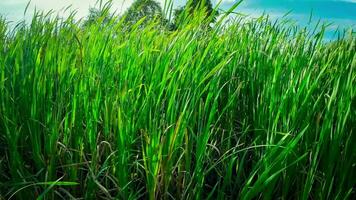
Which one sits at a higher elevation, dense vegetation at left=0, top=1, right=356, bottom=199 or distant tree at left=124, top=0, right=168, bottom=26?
distant tree at left=124, top=0, right=168, bottom=26

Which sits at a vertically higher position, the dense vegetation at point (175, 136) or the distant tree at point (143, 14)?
the distant tree at point (143, 14)

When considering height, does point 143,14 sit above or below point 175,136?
above

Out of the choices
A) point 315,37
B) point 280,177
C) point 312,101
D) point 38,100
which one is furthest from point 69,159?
point 315,37

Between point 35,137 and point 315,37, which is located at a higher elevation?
point 315,37

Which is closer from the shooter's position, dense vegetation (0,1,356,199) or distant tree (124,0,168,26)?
dense vegetation (0,1,356,199)

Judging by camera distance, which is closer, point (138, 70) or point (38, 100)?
point (38, 100)

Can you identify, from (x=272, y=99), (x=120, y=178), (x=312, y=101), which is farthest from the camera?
(x=312, y=101)

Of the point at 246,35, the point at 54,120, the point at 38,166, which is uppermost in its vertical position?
the point at 246,35

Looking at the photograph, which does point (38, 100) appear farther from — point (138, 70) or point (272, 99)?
point (272, 99)

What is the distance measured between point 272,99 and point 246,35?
726 mm

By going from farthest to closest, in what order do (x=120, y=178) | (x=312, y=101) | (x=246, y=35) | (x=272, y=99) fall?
(x=246, y=35) < (x=312, y=101) < (x=272, y=99) < (x=120, y=178)

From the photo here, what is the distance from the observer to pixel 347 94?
3.99 feet

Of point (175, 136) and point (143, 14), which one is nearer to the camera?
point (175, 136)

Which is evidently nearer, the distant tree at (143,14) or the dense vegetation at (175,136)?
the dense vegetation at (175,136)
